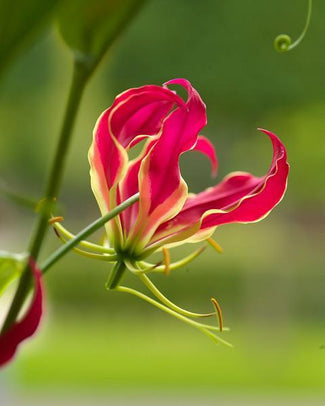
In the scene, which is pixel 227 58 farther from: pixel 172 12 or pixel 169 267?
pixel 169 267

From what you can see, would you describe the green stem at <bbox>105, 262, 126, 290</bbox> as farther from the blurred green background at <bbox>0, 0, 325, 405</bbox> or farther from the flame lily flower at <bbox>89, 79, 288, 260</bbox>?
the blurred green background at <bbox>0, 0, 325, 405</bbox>

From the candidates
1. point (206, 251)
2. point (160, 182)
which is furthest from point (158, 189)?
point (206, 251)

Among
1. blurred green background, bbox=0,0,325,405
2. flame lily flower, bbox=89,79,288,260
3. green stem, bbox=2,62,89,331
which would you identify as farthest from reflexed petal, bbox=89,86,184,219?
blurred green background, bbox=0,0,325,405

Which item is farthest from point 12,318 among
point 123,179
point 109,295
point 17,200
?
point 109,295

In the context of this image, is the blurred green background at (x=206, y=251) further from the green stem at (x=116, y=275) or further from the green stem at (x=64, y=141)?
the green stem at (x=64, y=141)

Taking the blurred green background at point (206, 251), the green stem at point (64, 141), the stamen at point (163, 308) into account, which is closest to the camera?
the green stem at point (64, 141)

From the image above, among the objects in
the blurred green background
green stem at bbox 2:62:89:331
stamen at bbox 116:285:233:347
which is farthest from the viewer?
the blurred green background

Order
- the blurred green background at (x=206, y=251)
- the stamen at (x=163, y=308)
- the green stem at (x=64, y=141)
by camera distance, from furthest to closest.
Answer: the blurred green background at (x=206, y=251) → the stamen at (x=163, y=308) → the green stem at (x=64, y=141)

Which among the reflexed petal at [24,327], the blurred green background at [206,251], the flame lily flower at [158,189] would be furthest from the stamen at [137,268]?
the blurred green background at [206,251]
